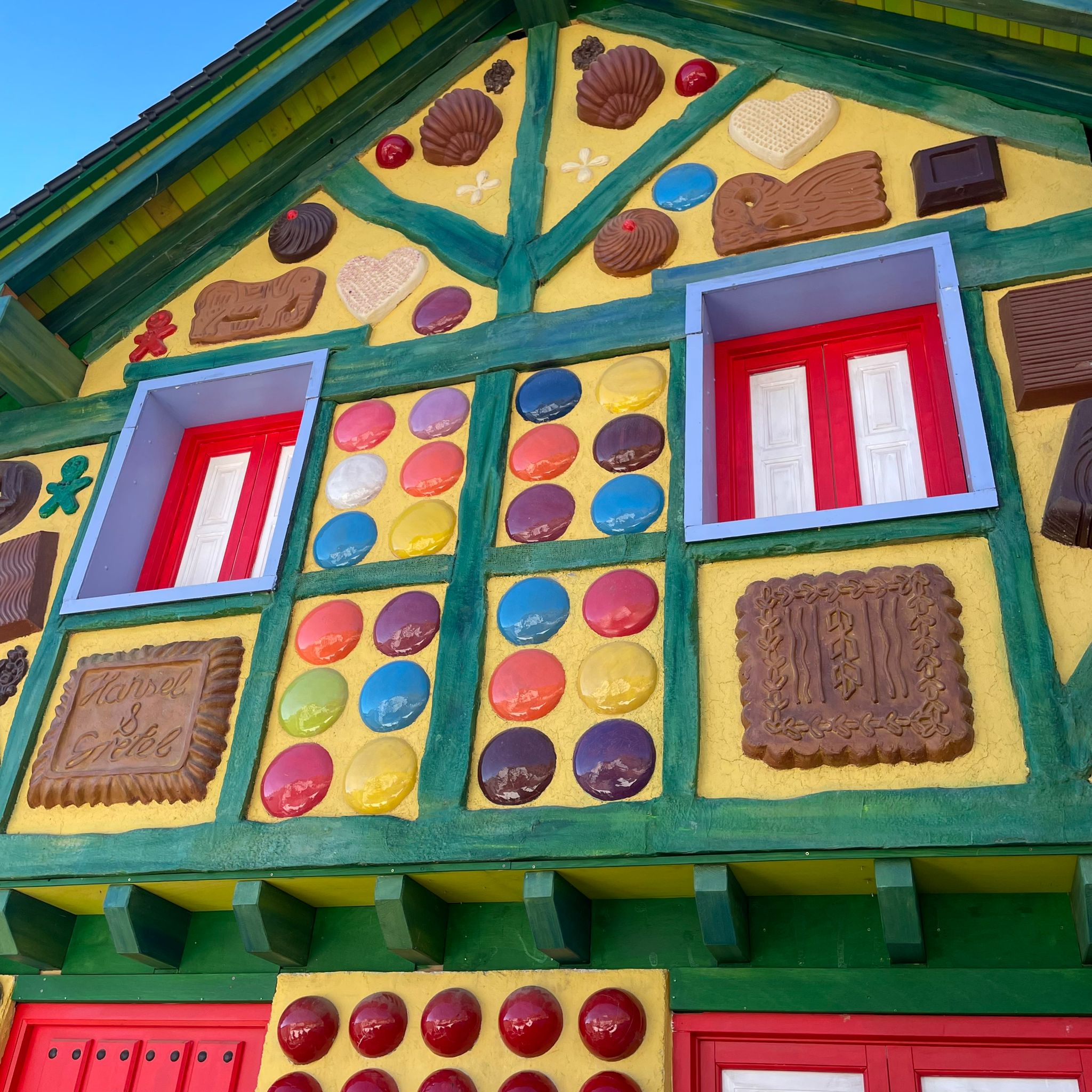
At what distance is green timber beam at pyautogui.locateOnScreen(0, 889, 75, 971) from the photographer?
14.4 ft

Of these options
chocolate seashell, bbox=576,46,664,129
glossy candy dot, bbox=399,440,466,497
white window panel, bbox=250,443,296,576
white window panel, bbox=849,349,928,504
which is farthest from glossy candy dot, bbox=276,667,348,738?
chocolate seashell, bbox=576,46,664,129

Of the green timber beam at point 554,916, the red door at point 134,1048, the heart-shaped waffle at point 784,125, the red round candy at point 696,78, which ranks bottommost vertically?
the red door at point 134,1048

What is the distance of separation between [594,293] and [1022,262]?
169cm

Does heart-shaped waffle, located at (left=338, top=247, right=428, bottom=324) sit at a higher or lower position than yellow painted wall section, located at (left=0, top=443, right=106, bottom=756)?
higher

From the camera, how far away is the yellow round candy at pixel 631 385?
4.72m

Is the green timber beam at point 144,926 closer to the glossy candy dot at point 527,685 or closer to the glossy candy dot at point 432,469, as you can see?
the glossy candy dot at point 527,685

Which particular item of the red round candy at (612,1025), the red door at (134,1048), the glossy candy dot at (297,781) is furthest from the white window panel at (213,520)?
the red round candy at (612,1025)

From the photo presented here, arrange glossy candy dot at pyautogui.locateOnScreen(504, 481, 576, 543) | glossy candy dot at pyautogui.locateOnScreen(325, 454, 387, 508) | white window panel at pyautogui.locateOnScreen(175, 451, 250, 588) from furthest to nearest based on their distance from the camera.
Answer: white window panel at pyautogui.locateOnScreen(175, 451, 250, 588), glossy candy dot at pyautogui.locateOnScreen(325, 454, 387, 508), glossy candy dot at pyautogui.locateOnScreen(504, 481, 576, 543)

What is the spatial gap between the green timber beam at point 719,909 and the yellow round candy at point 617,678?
2.01 feet

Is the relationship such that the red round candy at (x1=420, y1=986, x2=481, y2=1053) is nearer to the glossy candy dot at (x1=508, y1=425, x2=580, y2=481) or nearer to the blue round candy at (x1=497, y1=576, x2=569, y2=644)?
the blue round candy at (x1=497, y1=576, x2=569, y2=644)

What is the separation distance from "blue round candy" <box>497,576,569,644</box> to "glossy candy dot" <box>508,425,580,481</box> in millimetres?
492

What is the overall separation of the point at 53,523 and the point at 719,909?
3559 millimetres

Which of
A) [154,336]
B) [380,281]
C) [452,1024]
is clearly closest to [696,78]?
[380,281]

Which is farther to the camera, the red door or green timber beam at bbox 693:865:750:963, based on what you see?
the red door
